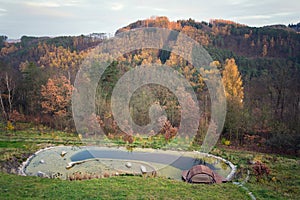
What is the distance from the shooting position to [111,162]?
50.8 ft

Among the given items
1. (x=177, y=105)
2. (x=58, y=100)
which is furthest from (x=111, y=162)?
(x=58, y=100)

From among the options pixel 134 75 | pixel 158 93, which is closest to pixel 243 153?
pixel 158 93

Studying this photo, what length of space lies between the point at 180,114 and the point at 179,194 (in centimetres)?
1353

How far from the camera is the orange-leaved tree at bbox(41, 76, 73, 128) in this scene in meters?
25.1

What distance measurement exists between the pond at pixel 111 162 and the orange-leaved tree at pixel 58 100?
23.9 feet

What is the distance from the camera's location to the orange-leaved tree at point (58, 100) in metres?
25.1

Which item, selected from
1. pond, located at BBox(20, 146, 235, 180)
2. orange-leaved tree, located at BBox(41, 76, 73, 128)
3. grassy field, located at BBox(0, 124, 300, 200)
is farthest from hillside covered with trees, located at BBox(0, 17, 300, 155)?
grassy field, located at BBox(0, 124, 300, 200)

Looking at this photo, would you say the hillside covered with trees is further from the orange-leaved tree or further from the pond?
the pond

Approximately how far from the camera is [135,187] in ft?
34.5

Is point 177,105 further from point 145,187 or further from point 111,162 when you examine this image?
point 145,187

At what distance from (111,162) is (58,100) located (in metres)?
12.3

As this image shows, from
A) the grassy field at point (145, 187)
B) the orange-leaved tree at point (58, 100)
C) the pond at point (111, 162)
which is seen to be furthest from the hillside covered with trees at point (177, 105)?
the grassy field at point (145, 187)

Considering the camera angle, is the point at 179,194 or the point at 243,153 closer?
the point at 179,194

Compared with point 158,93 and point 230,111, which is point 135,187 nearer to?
point 230,111
